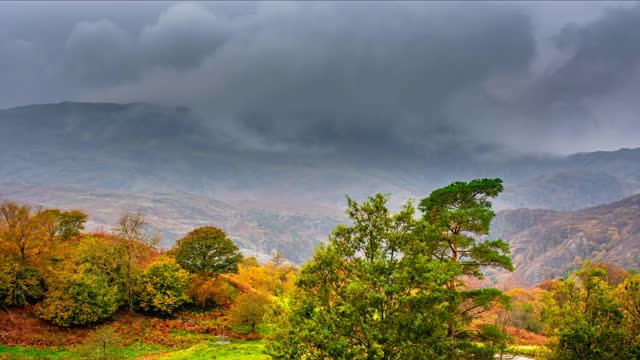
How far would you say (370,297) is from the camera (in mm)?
20500

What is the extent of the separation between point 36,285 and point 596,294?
206 ft

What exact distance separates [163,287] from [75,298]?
12.2 metres

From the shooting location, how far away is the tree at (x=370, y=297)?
20703 mm

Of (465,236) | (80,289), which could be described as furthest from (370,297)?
(80,289)

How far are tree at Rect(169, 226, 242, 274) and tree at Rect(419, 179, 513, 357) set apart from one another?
4613 centimetres

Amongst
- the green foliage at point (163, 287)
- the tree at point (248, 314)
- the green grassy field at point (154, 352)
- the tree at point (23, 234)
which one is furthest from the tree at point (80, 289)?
the tree at point (248, 314)

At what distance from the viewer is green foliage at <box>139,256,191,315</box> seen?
60.2 meters

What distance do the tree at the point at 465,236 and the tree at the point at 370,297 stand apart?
788 centimetres

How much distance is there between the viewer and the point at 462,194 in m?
33.6

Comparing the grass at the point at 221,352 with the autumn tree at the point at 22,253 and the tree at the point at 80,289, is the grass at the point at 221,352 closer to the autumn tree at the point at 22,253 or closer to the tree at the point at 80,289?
the tree at the point at 80,289

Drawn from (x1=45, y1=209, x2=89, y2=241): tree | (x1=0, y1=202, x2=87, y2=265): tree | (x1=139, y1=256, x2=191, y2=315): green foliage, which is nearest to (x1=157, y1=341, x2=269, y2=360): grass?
(x1=139, y1=256, x2=191, y2=315): green foliage

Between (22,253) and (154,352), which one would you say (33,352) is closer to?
(154,352)

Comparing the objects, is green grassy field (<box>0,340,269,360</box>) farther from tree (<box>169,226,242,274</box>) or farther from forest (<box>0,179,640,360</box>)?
tree (<box>169,226,242,274</box>)

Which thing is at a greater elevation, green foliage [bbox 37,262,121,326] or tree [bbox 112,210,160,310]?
tree [bbox 112,210,160,310]
